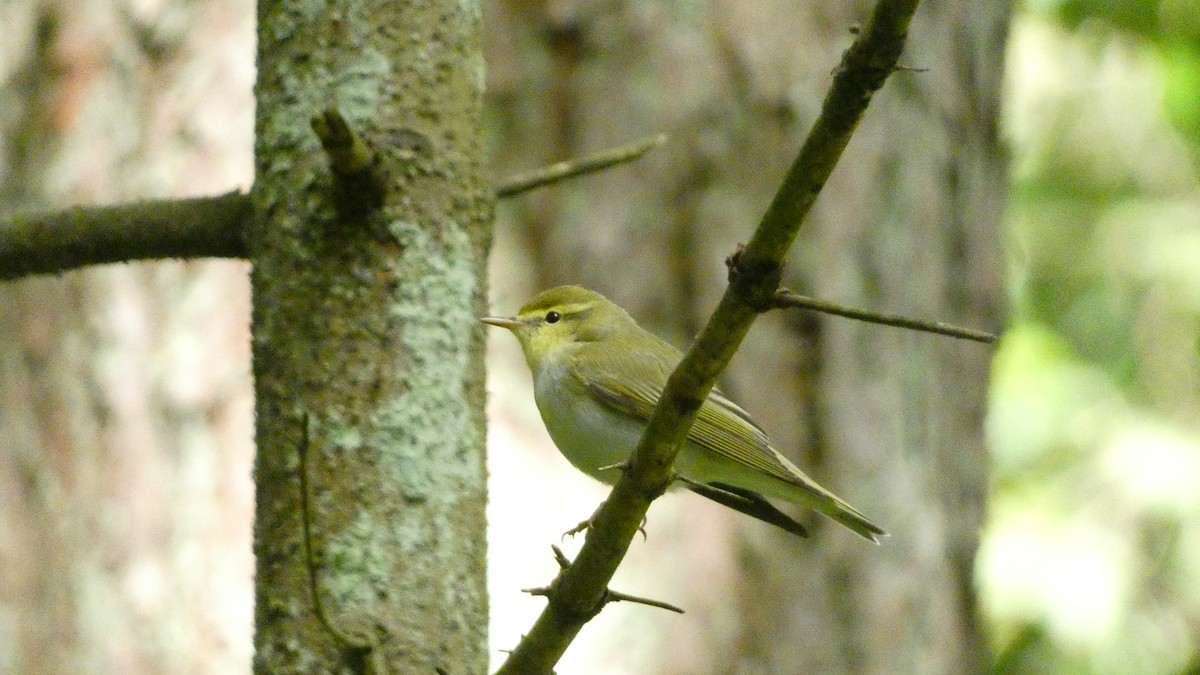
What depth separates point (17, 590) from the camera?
14.3ft

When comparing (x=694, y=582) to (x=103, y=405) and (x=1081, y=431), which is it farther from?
(x=1081, y=431)

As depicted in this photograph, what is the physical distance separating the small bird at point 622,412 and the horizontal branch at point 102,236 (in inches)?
43.0

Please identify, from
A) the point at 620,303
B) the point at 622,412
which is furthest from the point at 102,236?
the point at 620,303

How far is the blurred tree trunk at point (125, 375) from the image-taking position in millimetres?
4035

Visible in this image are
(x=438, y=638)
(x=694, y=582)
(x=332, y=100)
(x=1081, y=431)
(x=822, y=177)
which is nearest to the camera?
(x=822, y=177)

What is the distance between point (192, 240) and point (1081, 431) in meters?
5.97

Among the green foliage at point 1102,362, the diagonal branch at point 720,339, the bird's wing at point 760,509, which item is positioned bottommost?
the diagonal branch at point 720,339

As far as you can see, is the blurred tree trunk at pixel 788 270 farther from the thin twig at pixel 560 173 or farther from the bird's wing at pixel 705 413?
the thin twig at pixel 560 173

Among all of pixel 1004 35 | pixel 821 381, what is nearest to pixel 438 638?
pixel 821 381

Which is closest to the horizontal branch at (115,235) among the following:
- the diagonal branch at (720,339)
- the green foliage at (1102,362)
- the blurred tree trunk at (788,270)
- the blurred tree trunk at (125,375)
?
the diagonal branch at (720,339)

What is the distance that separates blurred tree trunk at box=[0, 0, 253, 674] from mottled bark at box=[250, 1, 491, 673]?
2075 mm

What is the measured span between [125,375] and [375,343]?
2418 mm

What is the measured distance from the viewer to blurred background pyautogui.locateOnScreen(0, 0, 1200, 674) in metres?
4.05

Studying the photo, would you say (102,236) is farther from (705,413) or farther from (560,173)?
(705,413)
